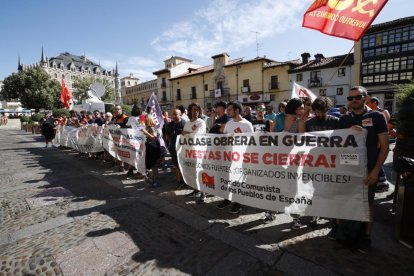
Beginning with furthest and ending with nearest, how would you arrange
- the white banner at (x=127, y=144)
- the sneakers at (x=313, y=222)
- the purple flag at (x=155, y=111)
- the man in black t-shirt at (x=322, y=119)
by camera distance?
the purple flag at (x=155, y=111) → the white banner at (x=127, y=144) → the sneakers at (x=313, y=222) → the man in black t-shirt at (x=322, y=119)

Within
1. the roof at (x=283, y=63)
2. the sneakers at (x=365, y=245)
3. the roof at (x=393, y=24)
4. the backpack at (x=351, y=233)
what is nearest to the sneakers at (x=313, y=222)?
the backpack at (x=351, y=233)

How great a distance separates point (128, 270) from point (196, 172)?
6.63 ft

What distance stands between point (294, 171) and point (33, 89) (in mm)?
59714

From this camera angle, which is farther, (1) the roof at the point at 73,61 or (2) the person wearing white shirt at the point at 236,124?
(1) the roof at the point at 73,61

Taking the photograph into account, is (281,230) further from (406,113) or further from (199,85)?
(199,85)

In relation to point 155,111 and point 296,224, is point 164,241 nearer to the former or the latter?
point 296,224

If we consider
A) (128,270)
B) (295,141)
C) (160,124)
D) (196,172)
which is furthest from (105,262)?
(160,124)

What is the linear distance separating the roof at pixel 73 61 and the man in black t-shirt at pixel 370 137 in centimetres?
11008

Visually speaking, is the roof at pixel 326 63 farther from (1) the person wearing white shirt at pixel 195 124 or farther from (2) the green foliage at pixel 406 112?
(1) the person wearing white shirt at pixel 195 124

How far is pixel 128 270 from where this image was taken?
9.06ft

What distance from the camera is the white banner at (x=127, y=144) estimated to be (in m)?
6.12

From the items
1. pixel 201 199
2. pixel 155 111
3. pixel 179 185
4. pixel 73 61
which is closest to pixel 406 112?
pixel 201 199

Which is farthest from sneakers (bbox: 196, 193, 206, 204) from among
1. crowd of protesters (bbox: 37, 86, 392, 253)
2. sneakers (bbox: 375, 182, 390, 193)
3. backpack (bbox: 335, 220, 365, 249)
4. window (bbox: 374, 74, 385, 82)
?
window (bbox: 374, 74, 385, 82)

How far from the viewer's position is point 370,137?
9.25 feet
